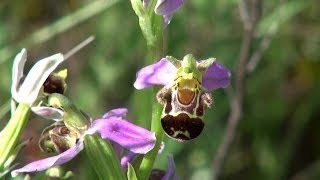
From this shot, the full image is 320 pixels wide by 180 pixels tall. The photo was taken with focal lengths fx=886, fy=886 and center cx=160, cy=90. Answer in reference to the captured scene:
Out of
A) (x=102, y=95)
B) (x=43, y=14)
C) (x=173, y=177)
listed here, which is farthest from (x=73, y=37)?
(x=173, y=177)

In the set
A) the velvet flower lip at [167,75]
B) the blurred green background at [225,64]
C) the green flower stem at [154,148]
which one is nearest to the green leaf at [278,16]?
the blurred green background at [225,64]

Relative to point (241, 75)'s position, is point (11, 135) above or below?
above

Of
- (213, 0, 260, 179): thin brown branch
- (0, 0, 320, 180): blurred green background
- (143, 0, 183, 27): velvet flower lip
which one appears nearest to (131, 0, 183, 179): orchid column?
(143, 0, 183, 27): velvet flower lip

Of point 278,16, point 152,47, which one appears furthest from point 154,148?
point 278,16

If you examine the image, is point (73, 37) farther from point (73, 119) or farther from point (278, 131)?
point (73, 119)

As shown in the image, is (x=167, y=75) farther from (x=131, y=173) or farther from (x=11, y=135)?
(x=11, y=135)
